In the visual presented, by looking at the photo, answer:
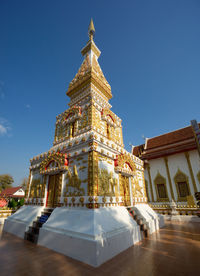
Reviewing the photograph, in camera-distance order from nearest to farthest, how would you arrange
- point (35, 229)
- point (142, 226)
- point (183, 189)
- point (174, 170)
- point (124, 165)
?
point (35, 229) → point (142, 226) → point (124, 165) → point (183, 189) → point (174, 170)

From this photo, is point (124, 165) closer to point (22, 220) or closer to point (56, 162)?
point (56, 162)

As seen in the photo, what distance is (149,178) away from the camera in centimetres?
1611

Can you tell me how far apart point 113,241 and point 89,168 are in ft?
8.27

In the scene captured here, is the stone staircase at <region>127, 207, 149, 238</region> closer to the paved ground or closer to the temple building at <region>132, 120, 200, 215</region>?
the paved ground

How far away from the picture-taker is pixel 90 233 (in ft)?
12.8

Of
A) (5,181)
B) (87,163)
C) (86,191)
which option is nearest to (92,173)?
(87,163)

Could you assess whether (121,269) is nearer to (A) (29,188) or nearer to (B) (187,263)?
(B) (187,263)

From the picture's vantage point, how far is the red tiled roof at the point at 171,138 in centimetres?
1595

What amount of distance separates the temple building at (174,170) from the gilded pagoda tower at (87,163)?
724 cm

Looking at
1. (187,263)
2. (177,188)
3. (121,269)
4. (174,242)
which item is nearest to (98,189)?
(121,269)

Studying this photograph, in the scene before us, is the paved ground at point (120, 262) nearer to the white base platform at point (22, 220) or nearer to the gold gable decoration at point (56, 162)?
the white base platform at point (22, 220)

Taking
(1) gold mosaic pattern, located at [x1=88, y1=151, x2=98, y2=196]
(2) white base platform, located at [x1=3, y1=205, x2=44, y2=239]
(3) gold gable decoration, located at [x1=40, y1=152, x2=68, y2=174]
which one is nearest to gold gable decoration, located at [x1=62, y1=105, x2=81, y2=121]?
(3) gold gable decoration, located at [x1=40, y1=152, x2=68, y2=174]

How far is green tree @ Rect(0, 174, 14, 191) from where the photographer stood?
42.7 metres

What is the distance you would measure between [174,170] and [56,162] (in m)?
13.3
